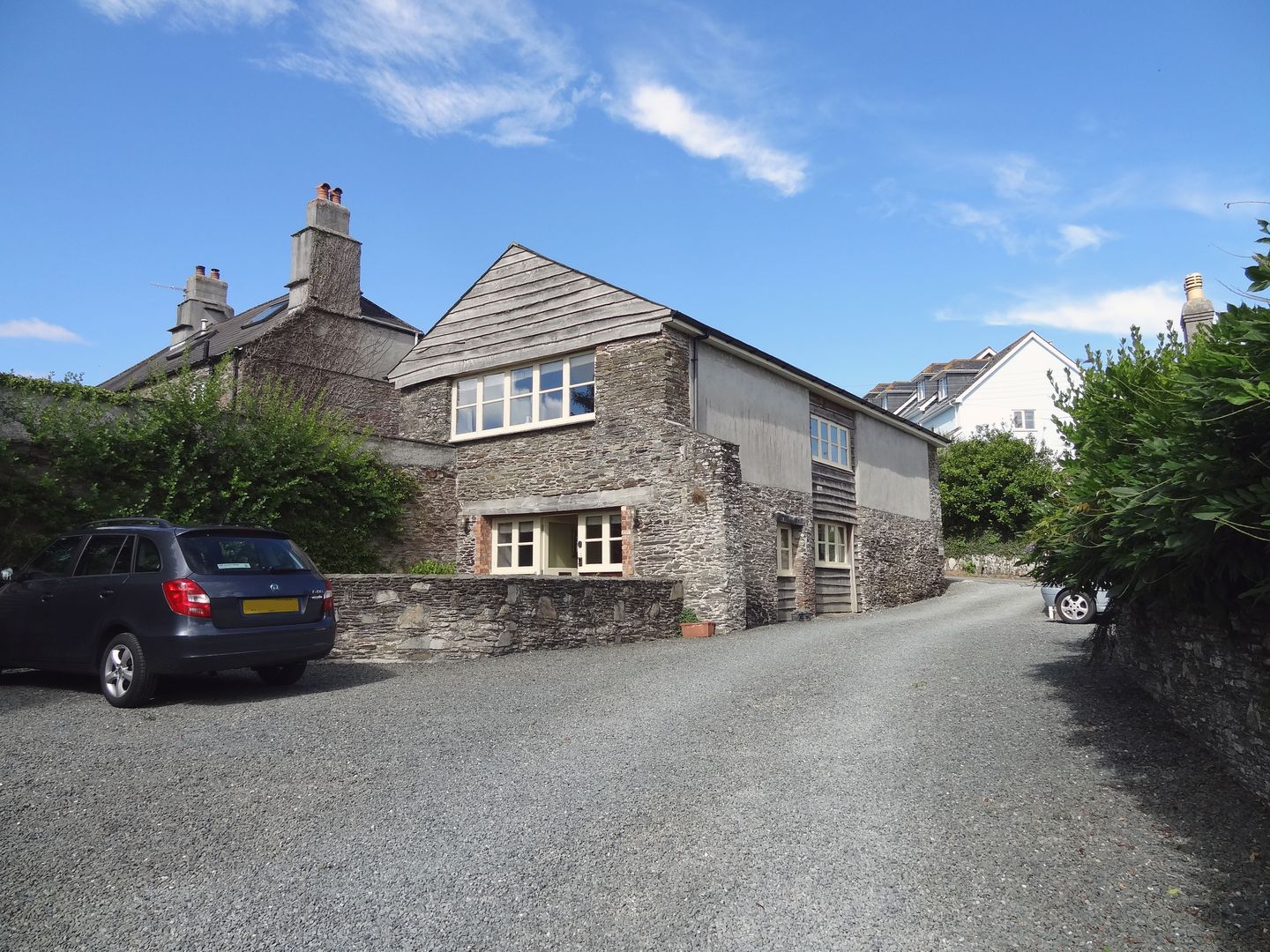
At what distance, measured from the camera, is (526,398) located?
18.7 meters

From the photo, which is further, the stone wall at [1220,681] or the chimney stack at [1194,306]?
the chimney stack at [1194,306]

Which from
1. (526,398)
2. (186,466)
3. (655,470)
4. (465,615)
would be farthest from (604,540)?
(186,466)

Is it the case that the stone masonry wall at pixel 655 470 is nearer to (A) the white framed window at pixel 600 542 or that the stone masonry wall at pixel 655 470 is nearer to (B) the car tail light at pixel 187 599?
(A) the white framed window at pixel 600 542

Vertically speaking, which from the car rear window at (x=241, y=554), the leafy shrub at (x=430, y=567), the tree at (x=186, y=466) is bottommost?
the leafy shrub at (x=430, y=567)

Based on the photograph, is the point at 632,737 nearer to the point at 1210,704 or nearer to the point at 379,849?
the point at 379,849

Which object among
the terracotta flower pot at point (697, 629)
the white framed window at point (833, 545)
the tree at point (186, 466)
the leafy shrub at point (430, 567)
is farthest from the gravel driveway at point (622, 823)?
the white framed window at point (833, 545)

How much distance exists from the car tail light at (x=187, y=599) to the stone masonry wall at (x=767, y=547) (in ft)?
33.0

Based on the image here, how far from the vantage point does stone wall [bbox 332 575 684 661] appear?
449 inches

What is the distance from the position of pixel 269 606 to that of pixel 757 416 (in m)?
11.8

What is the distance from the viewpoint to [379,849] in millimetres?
4562

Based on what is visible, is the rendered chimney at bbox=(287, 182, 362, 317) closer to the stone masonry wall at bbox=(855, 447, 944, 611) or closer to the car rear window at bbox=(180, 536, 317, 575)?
the stone masonry wall at bbox=(855, 447, 944, 611)

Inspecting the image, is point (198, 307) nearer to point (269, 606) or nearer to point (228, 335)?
point (228, 335)

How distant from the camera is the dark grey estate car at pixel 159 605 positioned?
26.1 feet

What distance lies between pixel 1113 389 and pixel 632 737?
16.0 feet
